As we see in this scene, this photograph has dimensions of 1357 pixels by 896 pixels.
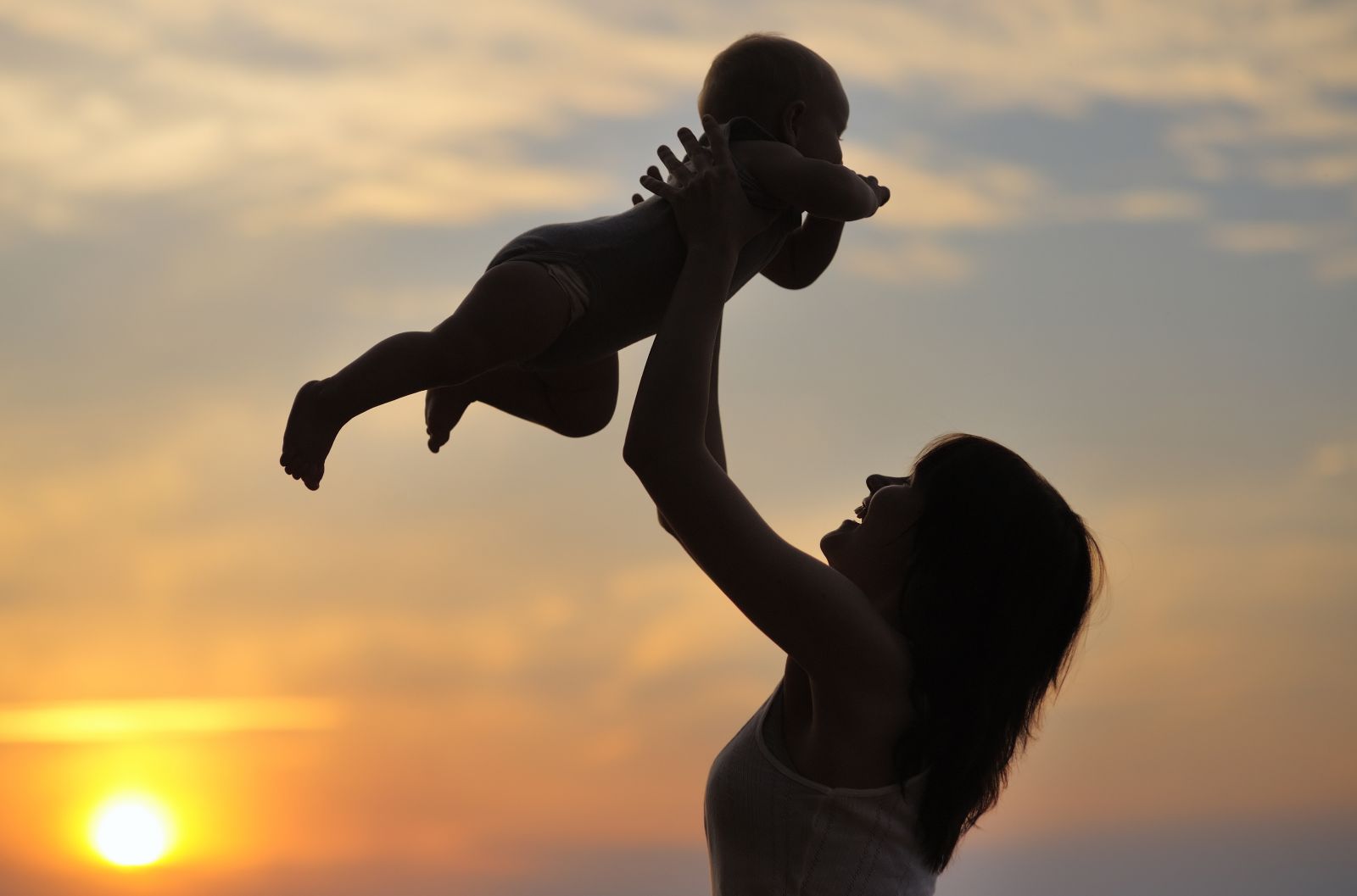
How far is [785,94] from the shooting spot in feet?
8.48

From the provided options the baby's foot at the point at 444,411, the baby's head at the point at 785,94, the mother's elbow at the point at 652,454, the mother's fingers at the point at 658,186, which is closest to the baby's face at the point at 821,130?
the baby's head at the point at 785,94

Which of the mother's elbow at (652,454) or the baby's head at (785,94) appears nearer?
the mother's elbow at (652,454)

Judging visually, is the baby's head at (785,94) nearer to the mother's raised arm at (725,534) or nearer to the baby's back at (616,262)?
the baby's back at (616,262)

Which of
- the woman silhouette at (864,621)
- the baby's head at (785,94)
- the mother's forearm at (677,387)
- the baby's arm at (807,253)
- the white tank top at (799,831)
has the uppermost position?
the baby's head at (785,94)

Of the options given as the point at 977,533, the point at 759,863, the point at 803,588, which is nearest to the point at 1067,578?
the point at 977,533

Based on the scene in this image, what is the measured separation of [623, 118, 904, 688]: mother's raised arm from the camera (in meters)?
2.12

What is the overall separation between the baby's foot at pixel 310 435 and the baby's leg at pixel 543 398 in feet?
1.26

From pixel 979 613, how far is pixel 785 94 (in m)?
1.16

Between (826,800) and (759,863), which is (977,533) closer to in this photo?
(826,800)

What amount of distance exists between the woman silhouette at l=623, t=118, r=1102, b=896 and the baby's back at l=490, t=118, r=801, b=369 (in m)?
0.08

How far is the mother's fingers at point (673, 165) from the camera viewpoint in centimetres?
246

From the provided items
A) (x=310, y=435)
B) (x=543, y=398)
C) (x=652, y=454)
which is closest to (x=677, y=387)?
(x=652, y=454)

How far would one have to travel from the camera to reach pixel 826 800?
222cm

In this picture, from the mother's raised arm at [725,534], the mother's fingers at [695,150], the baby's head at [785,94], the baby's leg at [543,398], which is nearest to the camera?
the mother's raised arm at [725,534]
